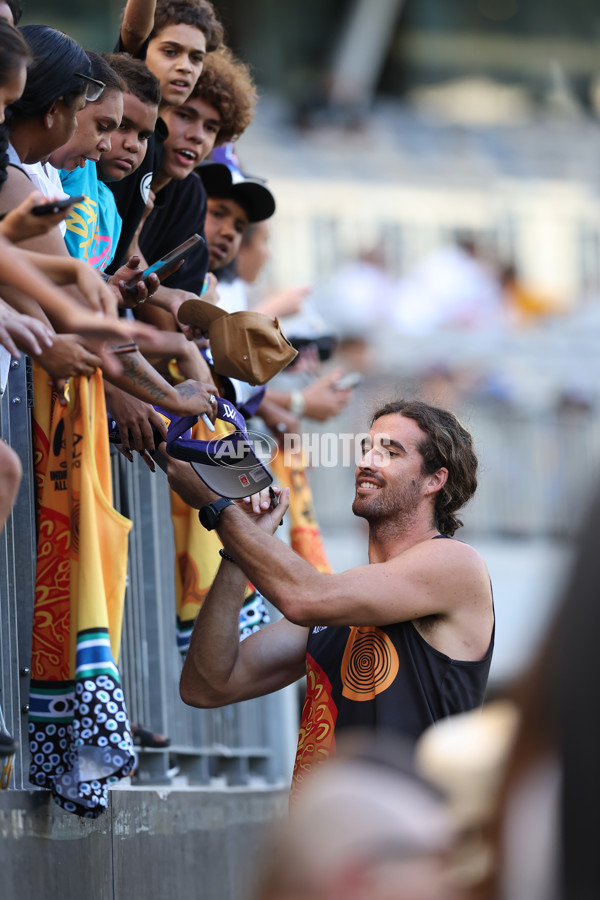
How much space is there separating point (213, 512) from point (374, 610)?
1.75ft

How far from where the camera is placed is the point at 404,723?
350cm

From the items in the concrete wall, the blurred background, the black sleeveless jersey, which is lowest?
the concrete wall

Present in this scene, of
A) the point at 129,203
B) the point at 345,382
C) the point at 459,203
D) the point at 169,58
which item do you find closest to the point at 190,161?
the point at 169,58

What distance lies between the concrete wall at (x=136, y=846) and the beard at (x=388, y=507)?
3.71ft

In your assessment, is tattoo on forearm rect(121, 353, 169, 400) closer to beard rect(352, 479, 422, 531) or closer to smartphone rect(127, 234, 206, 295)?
smartphone rect(127, 234, 206, 295)

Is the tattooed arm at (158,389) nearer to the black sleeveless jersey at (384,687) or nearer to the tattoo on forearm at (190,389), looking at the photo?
the tattoo on forearm at (190,389)

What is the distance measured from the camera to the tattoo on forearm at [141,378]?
345cm

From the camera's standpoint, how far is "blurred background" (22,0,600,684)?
1427 centimetres

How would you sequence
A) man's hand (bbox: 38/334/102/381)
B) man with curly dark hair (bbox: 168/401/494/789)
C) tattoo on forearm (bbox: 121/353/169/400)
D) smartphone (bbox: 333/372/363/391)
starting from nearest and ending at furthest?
man's hand (bbox: 38/334/102/381) < tattoo on forearm (bbox: 121/353/169/400) < man with curly dark hair (bbox: 168/401/494/789) < smartphone (bbox: 333/372/363/391)

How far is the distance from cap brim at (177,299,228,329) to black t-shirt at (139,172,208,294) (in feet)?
2.25

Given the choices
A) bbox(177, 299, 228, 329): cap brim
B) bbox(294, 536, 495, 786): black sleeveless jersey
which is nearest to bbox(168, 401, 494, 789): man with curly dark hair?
bbox(294, 536, 495, 786): black sleeveless jersey

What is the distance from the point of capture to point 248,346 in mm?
3861

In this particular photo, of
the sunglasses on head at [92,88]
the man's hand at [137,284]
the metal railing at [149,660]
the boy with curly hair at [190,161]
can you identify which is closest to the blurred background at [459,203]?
the metal railing at [149,660]

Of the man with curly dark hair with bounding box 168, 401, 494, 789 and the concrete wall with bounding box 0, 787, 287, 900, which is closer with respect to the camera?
the man with curly dark hair with bounding box 168, 401, 494, 789
